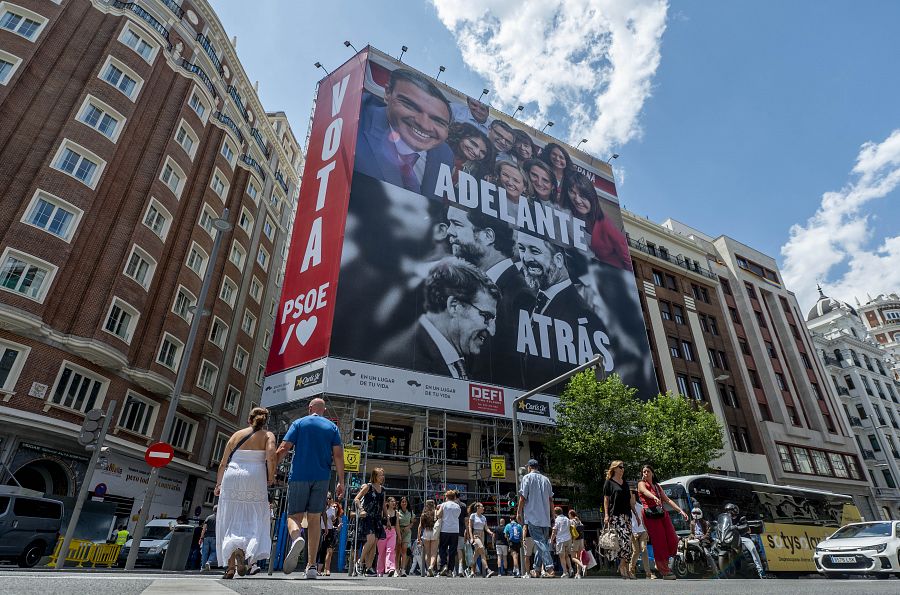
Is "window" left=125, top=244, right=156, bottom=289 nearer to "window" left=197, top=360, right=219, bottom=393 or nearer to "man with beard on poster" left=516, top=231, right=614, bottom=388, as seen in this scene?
"window" left=197, top=360, right=219, bottom=393

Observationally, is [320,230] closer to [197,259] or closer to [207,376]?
[197,259]

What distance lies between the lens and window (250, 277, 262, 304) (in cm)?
3341

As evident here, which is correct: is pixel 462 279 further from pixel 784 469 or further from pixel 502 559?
pixel 784 469

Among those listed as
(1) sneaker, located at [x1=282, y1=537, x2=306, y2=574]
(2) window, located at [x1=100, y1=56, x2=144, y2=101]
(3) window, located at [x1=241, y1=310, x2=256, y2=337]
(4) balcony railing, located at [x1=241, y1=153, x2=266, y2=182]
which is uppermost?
(4) balcony railing, located at [x1=241, y1=153, x2=266, y2=182]

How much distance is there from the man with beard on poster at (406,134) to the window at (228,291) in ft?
37.0

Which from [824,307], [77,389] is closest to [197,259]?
[77,389]

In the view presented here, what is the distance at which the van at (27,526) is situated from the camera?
12547 millimetres

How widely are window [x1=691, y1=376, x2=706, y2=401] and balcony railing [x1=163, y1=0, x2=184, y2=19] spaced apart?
135ft

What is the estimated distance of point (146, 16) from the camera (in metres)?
27.0

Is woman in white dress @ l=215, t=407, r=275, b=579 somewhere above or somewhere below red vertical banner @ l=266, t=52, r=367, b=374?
below

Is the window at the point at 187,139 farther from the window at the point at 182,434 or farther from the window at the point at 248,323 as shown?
the window at the point at 182,434

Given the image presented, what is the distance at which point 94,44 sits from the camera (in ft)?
80.2

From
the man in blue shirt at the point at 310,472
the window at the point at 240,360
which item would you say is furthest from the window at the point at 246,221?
the man in blue shirt at the point at 310,472

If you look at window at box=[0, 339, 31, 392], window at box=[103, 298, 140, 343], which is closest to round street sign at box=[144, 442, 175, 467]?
window at box=[0, 339, 31, 392]
